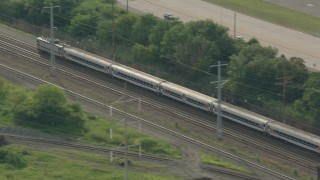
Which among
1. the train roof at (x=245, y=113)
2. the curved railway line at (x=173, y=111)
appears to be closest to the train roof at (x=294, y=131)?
the train roof at (x=245, y=113)

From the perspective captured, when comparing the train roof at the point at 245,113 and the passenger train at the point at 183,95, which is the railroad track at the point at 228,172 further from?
the train roof at the point at 245,113

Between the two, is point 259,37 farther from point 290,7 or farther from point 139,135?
→ point 139,135

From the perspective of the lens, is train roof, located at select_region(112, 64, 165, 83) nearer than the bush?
No

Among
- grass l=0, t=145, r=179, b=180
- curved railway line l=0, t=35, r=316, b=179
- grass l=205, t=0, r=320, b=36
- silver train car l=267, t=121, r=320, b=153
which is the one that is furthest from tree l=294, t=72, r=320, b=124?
grass l=205, t=0, r=320, b=36

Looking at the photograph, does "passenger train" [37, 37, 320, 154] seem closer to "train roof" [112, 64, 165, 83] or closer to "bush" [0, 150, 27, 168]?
"train roof" [112, 64, 165, 83]

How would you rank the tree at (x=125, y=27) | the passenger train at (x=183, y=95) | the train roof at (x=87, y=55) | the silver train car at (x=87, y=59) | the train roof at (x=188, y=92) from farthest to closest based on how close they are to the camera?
the tree at (x=125, y=27) < the train roof at (x=87, y=55) < the silver train car at (x=87, y=59) < the train roof at (x=188, y=92) < the passenger train at (x=183, y=95)

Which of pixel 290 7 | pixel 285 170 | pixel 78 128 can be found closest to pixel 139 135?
pixel 78 128
